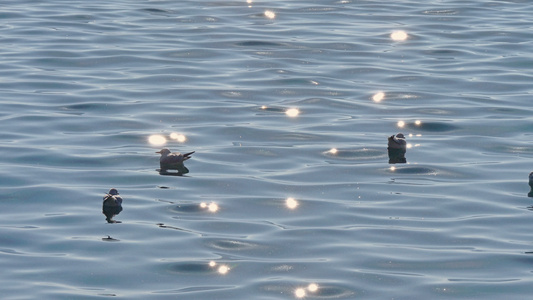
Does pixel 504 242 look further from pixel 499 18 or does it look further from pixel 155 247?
pixel 499 18

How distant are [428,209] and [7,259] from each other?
6.89 meters

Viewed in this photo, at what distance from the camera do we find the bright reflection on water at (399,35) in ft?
115

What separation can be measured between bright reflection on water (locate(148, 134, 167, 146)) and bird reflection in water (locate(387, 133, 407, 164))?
4.52 metres

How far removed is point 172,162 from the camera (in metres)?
21.2

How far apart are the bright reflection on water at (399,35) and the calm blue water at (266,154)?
21 centimetres

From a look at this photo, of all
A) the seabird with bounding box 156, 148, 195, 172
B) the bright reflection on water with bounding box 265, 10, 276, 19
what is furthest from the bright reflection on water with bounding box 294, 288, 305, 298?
the bright reflection on water with bounding box 265, 10, 276, 19

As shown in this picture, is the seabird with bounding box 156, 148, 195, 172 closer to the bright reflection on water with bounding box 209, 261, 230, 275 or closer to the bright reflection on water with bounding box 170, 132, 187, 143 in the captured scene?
the bright reflection on water with bounding box 170, 132, 187, 143

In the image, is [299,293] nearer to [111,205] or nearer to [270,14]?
[111,205]

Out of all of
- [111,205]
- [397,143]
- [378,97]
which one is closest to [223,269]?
[111,205]

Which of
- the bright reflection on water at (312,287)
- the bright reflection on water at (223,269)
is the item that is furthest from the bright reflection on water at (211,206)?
the bright reflection on water at (312,287)

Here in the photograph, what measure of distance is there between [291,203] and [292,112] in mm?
6789

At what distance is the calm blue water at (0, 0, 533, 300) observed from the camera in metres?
16.2

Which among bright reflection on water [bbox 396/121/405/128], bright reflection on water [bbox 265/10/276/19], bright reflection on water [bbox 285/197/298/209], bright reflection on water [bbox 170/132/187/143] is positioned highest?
bright reflection on water [bbox 265/10/276/19]

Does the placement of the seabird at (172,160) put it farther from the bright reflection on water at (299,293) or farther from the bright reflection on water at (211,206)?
the bright reflection on water at (299,293)
